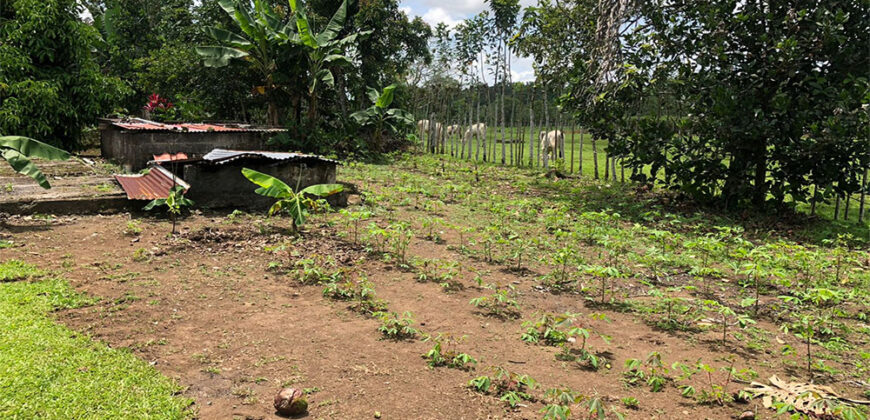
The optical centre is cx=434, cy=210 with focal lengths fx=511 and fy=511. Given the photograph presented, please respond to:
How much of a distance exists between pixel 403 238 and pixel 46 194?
16.5ft

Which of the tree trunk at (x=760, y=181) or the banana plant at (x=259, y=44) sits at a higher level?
the banana plant at (x=259, y=44)

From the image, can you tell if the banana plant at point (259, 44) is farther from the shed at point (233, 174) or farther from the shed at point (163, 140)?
the shed at point (233, 174)

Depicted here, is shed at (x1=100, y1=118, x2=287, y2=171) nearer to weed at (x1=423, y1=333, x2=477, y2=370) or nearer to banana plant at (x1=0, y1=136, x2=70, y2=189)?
banana plant at (x1=0, y1=136, x2=70, y2=189)

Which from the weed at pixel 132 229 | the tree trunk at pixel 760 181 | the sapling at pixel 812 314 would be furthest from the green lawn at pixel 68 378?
the tree trunk at pixel 760 181

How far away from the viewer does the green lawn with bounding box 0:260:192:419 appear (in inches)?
112

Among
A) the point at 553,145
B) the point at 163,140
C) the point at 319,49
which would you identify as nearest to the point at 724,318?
the point at 163,140

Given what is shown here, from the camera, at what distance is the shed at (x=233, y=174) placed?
306 inches

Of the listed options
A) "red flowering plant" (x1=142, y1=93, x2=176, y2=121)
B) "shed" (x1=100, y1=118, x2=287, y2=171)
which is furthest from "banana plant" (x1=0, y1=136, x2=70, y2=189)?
"red flowering plant" (x1=142, y1=93, x2=176, y2=121)

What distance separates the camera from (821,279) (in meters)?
5.66

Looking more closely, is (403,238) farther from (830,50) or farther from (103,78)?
(103,78)

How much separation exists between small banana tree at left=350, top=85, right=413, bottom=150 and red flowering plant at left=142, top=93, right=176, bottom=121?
18.9 ft

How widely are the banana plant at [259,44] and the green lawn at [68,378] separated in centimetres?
1068

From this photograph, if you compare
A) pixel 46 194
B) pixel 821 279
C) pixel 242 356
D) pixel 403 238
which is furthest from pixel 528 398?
pixel 46 194

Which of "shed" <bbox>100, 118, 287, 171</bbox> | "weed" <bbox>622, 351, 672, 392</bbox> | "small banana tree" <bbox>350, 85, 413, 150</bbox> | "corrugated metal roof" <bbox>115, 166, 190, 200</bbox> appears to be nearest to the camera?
"weed" <bbox>622, 351, 672, 392</bbox>
